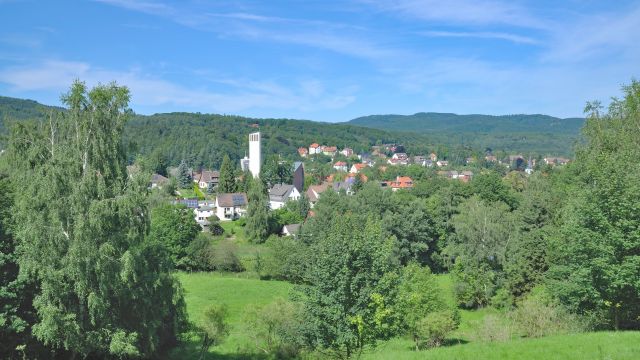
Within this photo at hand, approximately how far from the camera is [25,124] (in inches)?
608

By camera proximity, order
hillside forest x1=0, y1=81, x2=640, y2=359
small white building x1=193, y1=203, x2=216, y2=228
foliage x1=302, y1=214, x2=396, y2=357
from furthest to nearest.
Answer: small white building x1=193, y1=203, x2=216, y2=228
foliage x1=302, y1=214, x2=396, y2=357
hillside forest x1=0, y1=81, x2=640, y2=359

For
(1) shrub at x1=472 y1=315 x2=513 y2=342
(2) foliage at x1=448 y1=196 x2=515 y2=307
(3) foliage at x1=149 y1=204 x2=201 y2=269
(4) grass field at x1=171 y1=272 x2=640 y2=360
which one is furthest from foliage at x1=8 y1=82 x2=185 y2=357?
(3) foliage at x1=149 y1=204 x2=201 y2=269

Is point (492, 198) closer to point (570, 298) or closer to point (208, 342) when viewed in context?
point (570, 298)

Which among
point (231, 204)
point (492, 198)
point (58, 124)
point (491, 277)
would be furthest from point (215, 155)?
point (58, 124)

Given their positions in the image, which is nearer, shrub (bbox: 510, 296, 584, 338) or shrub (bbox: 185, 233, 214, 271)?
shrub (bbox: 510, 296, 584, 338)

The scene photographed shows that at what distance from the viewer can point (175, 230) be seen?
154 ft

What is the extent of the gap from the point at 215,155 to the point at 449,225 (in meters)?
119

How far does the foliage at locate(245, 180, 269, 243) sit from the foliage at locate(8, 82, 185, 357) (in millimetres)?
41891

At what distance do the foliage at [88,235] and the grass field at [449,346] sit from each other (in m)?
4.81

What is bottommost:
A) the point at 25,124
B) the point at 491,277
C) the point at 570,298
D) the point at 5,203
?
the point at 491,277

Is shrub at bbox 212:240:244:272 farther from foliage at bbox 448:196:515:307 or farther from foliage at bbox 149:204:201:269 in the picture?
foliage at bbox 448:196:515:307

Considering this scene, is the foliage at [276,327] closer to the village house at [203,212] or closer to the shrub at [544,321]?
the shrub at [544,321]

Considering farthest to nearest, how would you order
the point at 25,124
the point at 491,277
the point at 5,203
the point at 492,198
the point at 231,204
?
the point at 231,204 < the point at 492,198 < the point at 491,277 < the point at 5,203 < the point at 25,124

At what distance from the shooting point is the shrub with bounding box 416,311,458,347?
72.1 ft
